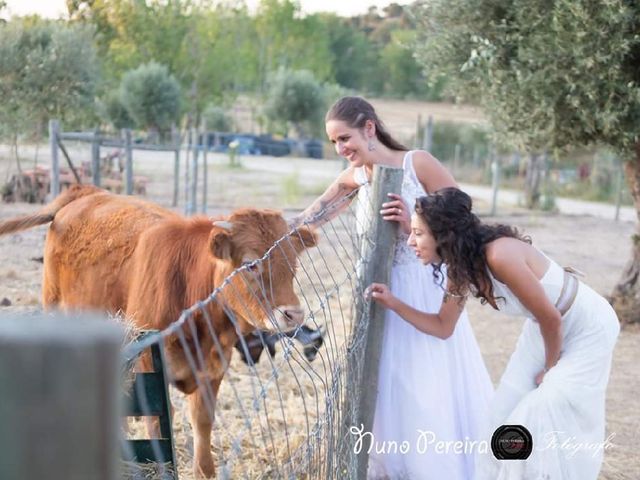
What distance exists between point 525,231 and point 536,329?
1575 centimetres

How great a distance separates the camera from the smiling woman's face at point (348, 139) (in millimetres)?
3643

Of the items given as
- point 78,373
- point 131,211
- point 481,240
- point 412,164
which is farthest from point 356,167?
point 78,373

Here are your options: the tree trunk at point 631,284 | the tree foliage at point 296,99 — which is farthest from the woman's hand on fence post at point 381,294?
the tree foliage at point 296,99

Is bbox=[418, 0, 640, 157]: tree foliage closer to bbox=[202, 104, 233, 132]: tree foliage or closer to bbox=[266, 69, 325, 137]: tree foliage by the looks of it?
bbox=[266, 69, 325, 137]: tree foliage

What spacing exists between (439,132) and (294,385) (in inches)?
1490

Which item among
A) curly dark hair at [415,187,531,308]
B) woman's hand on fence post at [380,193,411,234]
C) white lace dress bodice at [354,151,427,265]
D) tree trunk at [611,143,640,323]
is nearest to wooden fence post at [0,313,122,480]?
curly dark hair at [415,187,531,308]

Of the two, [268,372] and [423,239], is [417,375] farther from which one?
[268,372]

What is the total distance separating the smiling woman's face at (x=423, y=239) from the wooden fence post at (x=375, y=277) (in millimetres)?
281

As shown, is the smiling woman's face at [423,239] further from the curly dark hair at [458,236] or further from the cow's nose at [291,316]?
the cow's nose at [291,316]

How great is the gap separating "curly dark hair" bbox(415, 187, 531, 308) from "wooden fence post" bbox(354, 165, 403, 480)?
0.33 metres

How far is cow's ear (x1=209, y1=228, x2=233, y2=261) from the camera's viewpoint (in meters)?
4.05

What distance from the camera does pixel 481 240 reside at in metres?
3.15

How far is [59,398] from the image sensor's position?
0.72m

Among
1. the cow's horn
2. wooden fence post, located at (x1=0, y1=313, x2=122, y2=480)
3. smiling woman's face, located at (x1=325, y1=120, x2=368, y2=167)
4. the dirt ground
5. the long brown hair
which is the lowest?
the dirt ground
